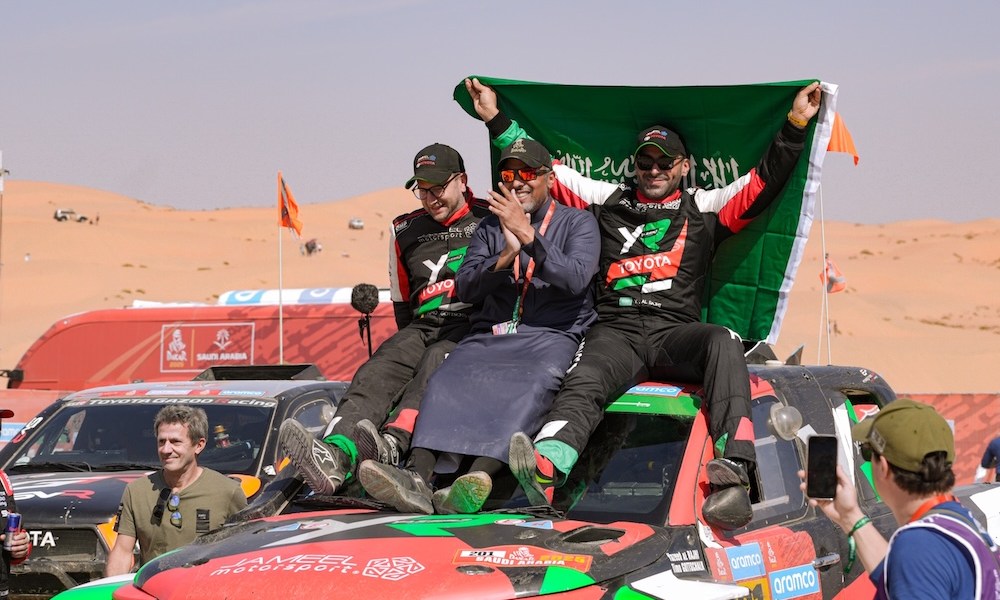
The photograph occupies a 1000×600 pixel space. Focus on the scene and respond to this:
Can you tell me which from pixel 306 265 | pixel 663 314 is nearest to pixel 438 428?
pixel 663 314

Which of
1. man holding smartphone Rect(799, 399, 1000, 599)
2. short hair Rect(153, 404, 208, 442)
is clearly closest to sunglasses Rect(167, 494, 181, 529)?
short hair Rect(153, 404, 208, 442)

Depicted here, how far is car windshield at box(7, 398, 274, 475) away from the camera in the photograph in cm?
943

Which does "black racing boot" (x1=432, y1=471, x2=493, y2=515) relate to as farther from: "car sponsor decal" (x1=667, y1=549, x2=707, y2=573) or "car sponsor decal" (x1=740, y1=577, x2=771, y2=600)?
"car sponsor decal" (x1=740, y1=577, x2=771, y2=600)

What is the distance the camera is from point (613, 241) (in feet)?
22.3

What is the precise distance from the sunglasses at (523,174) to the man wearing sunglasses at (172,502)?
72.1 inches

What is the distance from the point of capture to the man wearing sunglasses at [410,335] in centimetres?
589

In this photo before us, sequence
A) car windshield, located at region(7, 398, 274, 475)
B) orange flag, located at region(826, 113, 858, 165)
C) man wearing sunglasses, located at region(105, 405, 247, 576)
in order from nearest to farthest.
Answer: man wearing sunglasses, located at region(105, 405, 247, 576)
car windshield, located at region(7, 398, 274, 475)
orange flag, located at region(826, 113, 858, 165)

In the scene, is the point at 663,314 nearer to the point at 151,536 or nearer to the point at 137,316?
→ the point at 151,536

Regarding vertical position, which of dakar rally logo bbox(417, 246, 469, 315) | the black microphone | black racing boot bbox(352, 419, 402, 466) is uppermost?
dakar rally logo bbox(417, 246, 469, 315)

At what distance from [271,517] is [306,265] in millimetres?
56205

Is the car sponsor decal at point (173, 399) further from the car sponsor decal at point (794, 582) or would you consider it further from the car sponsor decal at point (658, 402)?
the car sponsor decal at point (794, 582)

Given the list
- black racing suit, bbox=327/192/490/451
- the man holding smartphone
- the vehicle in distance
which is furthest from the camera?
the vehicle in distance

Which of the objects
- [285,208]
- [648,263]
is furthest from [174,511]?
[285,208]

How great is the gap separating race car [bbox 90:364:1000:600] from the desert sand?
29.0m
